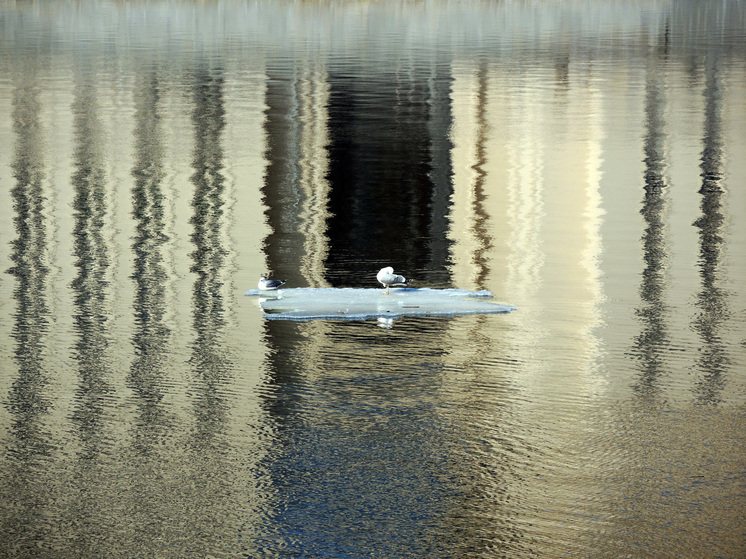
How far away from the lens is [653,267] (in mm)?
11727

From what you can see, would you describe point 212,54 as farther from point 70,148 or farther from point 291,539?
point 291,539

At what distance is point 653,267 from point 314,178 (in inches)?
251

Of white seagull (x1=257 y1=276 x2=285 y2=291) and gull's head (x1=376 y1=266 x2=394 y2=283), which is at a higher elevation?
gull's head (x1=376 y1=266 x2=394 y2=283)

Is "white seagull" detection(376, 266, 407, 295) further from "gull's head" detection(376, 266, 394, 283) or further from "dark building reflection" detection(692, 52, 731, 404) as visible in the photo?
"dark building reflection" detection(692, 52, 731, 404)

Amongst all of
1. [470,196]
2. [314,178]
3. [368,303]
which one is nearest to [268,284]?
[368,303]

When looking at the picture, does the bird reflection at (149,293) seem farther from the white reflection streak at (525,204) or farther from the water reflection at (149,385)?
the white reflection streak at (525,204)

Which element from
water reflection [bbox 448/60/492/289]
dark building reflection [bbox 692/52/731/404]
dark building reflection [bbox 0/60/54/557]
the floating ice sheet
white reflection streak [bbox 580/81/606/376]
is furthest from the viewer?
water reflection [bbox 448/60/492/289]

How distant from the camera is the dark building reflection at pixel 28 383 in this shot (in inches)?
253

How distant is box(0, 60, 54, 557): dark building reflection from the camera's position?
253 inches

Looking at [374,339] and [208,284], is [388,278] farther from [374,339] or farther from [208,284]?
[208,284]

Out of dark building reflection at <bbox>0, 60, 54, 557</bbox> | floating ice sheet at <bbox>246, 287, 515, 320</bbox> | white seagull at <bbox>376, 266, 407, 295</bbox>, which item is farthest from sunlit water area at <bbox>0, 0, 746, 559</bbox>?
white seagull at <bbox>376, 266, 407, 295</bbox>

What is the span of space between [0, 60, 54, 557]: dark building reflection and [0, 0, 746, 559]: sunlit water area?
24 millimetres

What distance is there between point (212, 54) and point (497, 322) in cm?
3480

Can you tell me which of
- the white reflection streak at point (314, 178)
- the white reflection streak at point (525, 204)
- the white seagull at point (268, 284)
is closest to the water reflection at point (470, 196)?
the white reflection streak at point (525, 204)
